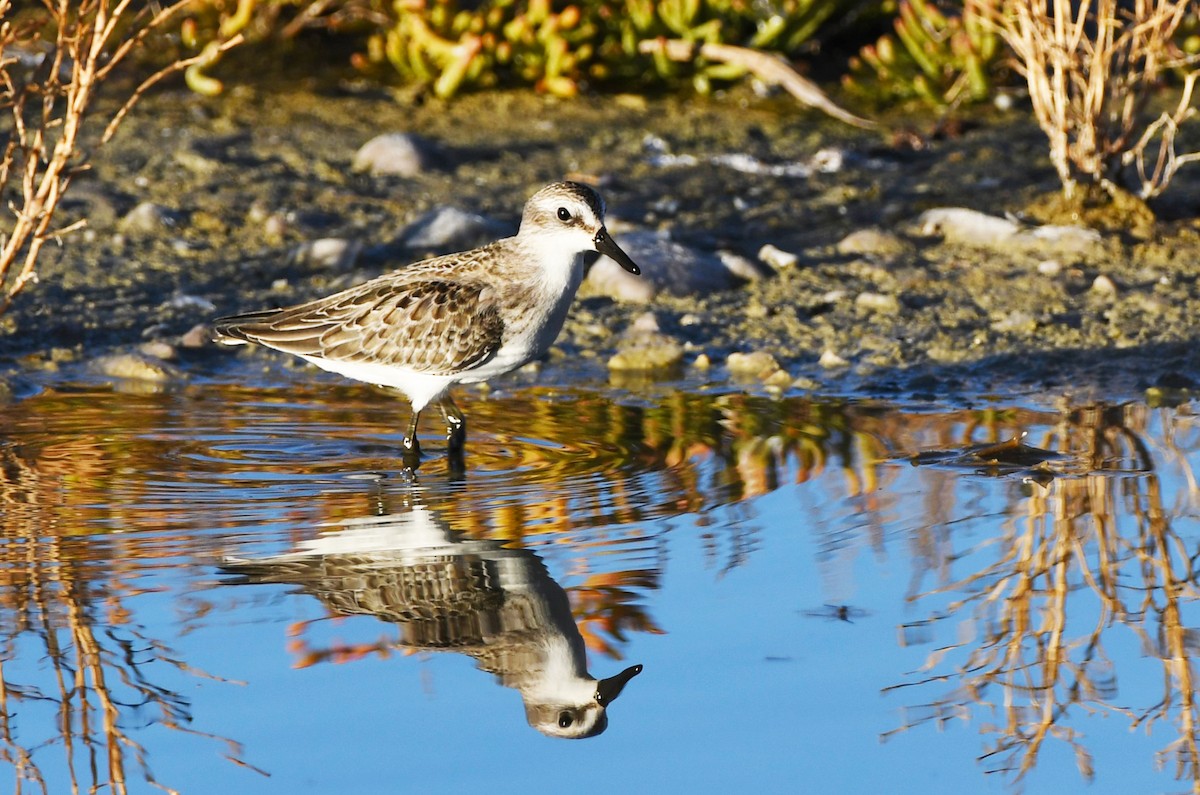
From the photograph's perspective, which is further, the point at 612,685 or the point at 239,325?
the point at 239,325

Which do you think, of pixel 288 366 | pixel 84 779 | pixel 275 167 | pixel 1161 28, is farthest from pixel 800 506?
pixel 275 167

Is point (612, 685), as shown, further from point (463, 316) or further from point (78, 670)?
point (463, 316)

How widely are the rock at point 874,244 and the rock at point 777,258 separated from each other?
1.20 feet

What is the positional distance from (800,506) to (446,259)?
2.21 m

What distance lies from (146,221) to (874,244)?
4447mm

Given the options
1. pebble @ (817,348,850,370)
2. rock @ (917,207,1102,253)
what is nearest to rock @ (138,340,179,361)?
pebble @ (817,348,850,370)

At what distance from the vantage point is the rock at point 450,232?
9898 millimetres

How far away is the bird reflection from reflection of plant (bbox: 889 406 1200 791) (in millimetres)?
908

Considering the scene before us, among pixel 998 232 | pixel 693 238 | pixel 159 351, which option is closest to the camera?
pixel 159 351

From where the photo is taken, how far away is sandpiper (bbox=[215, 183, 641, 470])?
6.98m

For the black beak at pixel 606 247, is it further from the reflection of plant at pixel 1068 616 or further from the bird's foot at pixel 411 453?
the reflection of plant at pixel 1068 616

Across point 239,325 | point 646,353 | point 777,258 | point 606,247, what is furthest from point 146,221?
point 606,247

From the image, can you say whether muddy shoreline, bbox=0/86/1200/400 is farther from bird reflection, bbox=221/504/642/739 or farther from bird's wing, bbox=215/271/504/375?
bird reflection, bbox=221/504/642/739

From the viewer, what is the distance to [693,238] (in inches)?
401
